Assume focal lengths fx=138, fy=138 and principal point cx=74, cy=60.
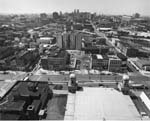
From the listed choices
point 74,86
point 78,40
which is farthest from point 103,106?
point 78,40

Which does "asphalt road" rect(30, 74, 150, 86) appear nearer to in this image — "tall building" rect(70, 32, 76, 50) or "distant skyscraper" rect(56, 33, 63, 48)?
"tall building" rect(70, 32, 76, 50)

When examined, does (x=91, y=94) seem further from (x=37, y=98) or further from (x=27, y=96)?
(x=27, y=96)

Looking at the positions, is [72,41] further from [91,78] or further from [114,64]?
[91,78]

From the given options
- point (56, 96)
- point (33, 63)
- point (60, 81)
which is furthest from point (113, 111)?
point (33, 63)

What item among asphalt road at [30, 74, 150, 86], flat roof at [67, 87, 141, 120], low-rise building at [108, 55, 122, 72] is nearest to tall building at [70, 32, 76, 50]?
low-rise building at [108, 55, 122, 72]

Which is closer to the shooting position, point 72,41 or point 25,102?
point 25,102

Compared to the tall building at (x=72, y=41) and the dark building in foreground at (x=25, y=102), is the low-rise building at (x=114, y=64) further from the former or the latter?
the tall building at (x=72, y=41)

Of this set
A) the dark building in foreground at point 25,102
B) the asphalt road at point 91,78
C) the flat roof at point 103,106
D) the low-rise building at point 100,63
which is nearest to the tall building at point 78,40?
the low-rise building at point 100,63
